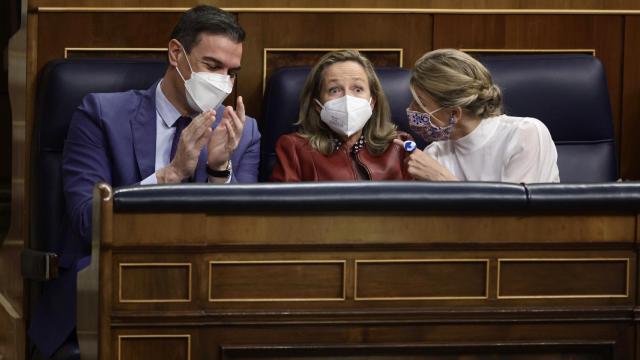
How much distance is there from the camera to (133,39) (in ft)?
6.93

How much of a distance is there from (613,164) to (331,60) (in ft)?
1.72

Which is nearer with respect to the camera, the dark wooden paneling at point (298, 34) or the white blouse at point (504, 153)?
the white blouse at point (504, 153)

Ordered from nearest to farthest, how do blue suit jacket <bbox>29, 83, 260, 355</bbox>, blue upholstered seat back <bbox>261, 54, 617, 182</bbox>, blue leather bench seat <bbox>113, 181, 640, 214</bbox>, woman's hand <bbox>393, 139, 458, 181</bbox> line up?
1. blue leather bench seat <bbox>113, 181, 640, 214</bbox>
2. blue suit jacket <bbox>29, 83, 260, 355</bbox>
3. woman's hand <bbox>393, 139, 458, 181</bbox>
4. blue upholstered seat back <bbox>261, 54, 617, 182</bbox>

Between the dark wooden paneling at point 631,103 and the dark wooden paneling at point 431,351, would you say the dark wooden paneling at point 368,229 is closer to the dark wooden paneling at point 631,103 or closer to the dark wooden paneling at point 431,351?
the dark wooden paneling at point 431,351

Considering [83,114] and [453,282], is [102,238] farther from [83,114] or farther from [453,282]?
[83,114]

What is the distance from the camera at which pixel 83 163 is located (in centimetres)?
181

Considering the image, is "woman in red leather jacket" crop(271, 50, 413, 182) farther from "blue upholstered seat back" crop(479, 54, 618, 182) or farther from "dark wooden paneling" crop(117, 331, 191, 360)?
"dark wooden paneling" crop(117, 331, 191, 360)

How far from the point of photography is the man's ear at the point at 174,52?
193 cm


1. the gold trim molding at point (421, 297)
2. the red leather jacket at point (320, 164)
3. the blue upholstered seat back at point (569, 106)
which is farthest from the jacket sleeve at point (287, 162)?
the gold trim molding at point (421, 297)

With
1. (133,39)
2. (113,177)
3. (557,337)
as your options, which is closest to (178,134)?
(113,177)

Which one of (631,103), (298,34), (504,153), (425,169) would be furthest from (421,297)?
(631,103)

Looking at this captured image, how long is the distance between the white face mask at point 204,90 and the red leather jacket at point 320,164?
0.48 feet

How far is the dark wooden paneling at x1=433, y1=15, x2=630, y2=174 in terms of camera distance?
219cm

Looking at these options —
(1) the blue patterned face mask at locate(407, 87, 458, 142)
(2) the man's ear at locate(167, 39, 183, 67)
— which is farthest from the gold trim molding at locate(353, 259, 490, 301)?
(2) the man's ear at locate(167, 39, 183, 67)
